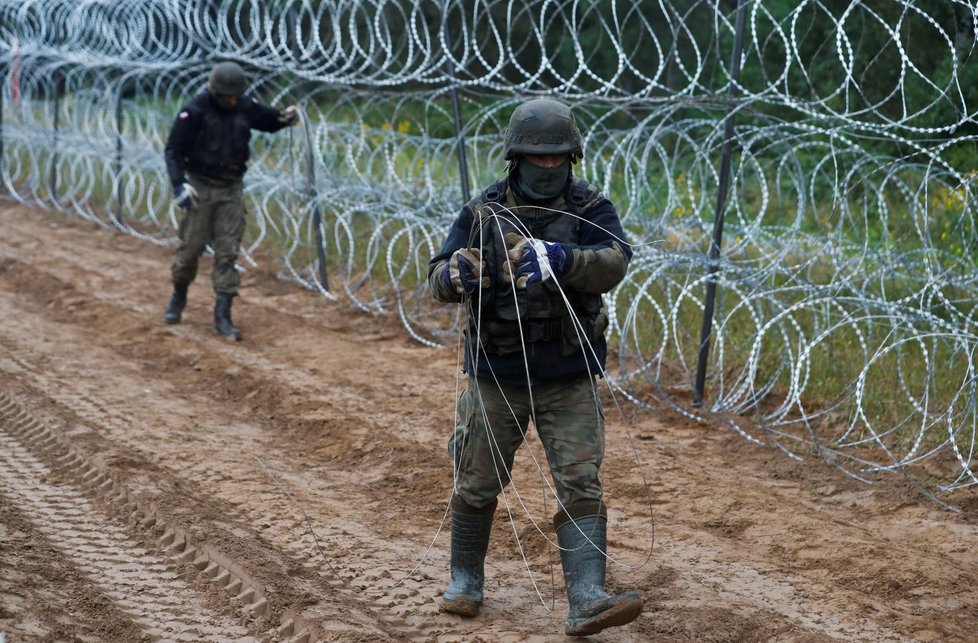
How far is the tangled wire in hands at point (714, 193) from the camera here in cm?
611

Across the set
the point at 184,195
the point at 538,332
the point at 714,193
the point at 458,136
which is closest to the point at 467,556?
the point at 538,332

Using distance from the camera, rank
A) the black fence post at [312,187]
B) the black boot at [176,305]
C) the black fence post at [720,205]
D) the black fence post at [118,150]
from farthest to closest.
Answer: the black fence post at [118,150] → the black fence post at [312,187] → the black boot at [176,305] → the black fence post at [720,205]

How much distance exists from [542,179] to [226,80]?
5.01 m

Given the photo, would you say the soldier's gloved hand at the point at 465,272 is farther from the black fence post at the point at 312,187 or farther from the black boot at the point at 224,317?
the black fence post at the point at 312,187

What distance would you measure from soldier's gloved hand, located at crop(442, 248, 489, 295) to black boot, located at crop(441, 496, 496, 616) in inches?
30.3

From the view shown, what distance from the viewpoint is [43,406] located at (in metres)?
6.64

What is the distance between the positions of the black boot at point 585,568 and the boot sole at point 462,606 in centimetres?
35

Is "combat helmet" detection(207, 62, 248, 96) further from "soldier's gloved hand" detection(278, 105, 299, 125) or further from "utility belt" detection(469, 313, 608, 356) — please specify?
"utility belt" detection(469, 313, 608, 356)

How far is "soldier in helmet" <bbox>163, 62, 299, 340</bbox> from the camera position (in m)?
8.38

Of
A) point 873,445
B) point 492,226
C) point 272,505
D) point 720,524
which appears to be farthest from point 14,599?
point 873,445

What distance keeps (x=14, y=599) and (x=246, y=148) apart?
17.1 ft

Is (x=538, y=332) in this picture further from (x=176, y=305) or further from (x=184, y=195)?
(x=176, y=305)

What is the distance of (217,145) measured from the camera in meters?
8.48

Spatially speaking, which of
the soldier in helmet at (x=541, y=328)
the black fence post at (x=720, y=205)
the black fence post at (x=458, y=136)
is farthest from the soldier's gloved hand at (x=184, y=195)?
the soldier in helmet at (x=541, y=328)
